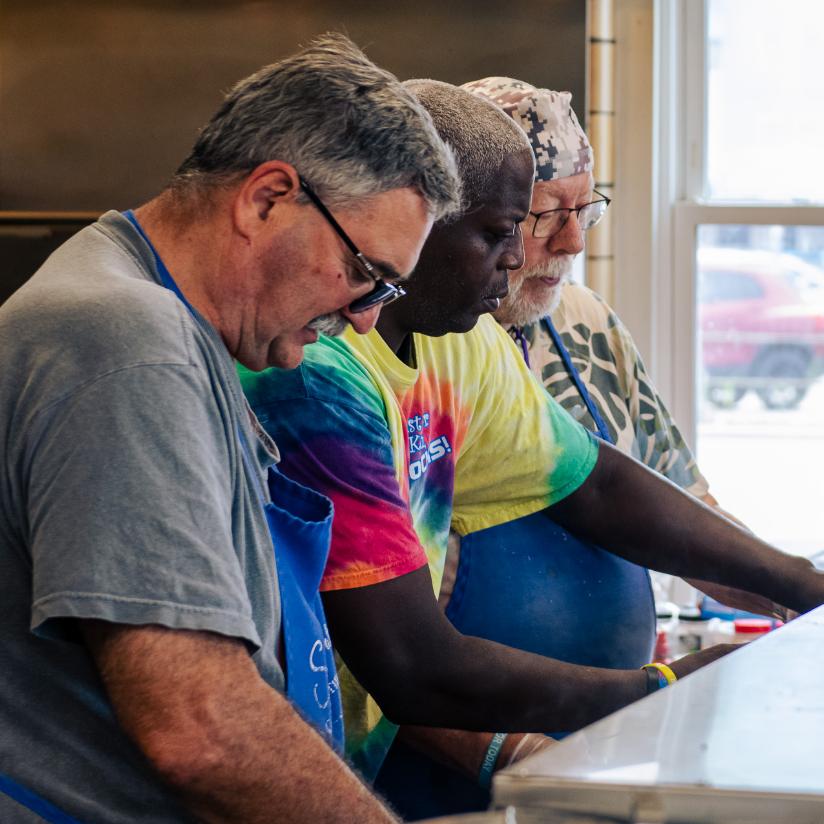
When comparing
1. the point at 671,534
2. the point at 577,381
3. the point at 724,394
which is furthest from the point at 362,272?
the point at 724,394

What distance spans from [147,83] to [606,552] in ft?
4.99

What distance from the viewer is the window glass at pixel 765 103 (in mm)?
2891

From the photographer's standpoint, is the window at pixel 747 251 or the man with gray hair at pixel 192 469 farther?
the window at pixel 747 251

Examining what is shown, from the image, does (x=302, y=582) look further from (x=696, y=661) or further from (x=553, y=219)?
(x=553, y=219)

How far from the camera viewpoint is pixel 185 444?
729 millimetres

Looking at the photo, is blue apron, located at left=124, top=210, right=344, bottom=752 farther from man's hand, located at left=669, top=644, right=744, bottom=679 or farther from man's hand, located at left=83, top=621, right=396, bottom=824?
man's hand, located at left=669, top=644, right=744, bottom=679

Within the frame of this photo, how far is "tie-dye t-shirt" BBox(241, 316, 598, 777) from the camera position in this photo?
106 centimetres

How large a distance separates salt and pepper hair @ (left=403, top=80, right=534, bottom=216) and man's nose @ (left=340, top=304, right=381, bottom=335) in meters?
0.24

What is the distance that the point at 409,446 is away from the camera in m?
1.20

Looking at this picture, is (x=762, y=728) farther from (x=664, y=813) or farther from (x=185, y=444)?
(x=185, y=444)

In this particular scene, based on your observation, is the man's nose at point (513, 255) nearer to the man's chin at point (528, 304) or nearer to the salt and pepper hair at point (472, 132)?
the salt and pepper hair at point (472, 132)

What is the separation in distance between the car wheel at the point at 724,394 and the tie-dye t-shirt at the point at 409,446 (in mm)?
1543

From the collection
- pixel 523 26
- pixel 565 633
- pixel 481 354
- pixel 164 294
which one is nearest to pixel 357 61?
pixel 164 294

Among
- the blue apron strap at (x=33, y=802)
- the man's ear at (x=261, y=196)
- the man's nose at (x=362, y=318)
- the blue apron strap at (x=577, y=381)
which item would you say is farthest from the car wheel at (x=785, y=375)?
the blue apron strap at (x=33, y=802)
